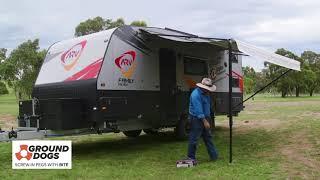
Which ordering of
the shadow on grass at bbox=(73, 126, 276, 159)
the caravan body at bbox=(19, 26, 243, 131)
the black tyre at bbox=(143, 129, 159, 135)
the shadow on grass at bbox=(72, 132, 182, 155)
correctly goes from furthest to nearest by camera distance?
1. the black tyre at bbox=(143, 129, 159, 135)
2. the shadow on grass at bbox=(72, 132, 182, 155)
3. the shadow on grass at bbox=(73, 126, 276, 159)
4. the caravan body at bbox=(19, 26, 243, 131)

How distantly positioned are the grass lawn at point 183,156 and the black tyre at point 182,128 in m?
0.23

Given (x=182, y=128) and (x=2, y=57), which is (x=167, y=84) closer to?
(x=182, y=128)

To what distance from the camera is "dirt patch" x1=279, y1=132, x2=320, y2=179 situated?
30.2 ft

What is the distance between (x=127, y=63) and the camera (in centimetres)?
1204

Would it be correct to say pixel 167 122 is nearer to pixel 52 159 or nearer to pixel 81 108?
pixel 81 108

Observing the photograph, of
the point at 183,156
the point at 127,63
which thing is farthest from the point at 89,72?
the point at 183,156

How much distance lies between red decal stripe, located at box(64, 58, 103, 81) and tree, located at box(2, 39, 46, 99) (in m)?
37.9

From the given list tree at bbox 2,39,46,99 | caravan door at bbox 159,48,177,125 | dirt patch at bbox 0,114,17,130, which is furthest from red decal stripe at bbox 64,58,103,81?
tree at bbox 2,39,46,99

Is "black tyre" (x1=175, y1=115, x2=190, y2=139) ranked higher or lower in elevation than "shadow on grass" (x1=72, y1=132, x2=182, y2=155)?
higher

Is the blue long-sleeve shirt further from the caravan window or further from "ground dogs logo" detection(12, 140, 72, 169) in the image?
the caravan window

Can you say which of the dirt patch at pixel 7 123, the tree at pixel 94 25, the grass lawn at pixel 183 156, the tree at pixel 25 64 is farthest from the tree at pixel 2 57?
the grass lawn at pixel 183 156

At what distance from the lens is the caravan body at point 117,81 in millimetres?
11297

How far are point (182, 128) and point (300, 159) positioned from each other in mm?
4300

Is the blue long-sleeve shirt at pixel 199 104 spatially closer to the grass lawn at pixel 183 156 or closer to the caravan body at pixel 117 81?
the grass lawn at pixel 183 156
